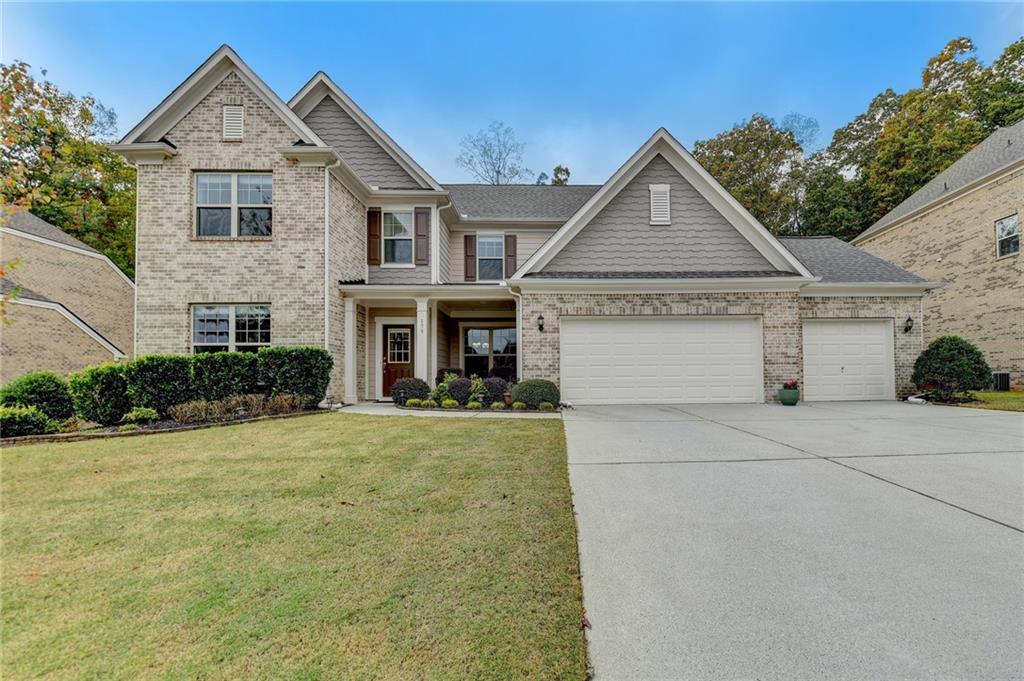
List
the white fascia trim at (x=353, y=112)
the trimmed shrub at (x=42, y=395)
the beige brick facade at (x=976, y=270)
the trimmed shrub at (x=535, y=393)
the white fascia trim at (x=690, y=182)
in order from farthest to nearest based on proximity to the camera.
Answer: the beige brick facade at (x=976, y=270)
the white fascia trim at (x=353, y=112)
the white fascia trim at (x=690, y=182)
the trimmed shrub at (x=535, y=393)
the trimmed shrub at (x=42, y=395)

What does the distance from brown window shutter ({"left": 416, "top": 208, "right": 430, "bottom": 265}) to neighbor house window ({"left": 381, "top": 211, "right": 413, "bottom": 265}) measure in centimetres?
27

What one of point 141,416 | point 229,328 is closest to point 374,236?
point 229,328

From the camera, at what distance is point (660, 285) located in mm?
11289

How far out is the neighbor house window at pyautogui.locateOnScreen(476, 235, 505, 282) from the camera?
Answer: 14812 mm

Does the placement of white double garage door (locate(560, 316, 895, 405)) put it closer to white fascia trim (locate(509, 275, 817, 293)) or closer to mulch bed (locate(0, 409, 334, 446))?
white fascia trim (locate(509, 275, 817, 293))

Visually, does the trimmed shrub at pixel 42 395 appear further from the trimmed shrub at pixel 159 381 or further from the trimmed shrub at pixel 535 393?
the trimmed shrub at pixel 535 393

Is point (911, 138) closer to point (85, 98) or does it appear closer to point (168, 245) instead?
point (168, 245)

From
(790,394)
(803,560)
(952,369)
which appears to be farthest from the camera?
(952,369)

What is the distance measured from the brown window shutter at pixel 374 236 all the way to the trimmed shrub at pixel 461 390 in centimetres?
475

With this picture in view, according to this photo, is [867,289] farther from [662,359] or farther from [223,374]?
[223,374]

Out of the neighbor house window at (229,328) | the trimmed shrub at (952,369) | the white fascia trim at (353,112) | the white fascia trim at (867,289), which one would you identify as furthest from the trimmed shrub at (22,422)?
the trimmed shrub at (952,369)

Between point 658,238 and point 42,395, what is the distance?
13.3 metres

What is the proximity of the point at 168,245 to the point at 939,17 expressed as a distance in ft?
106

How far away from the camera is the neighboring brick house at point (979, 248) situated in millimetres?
14609
